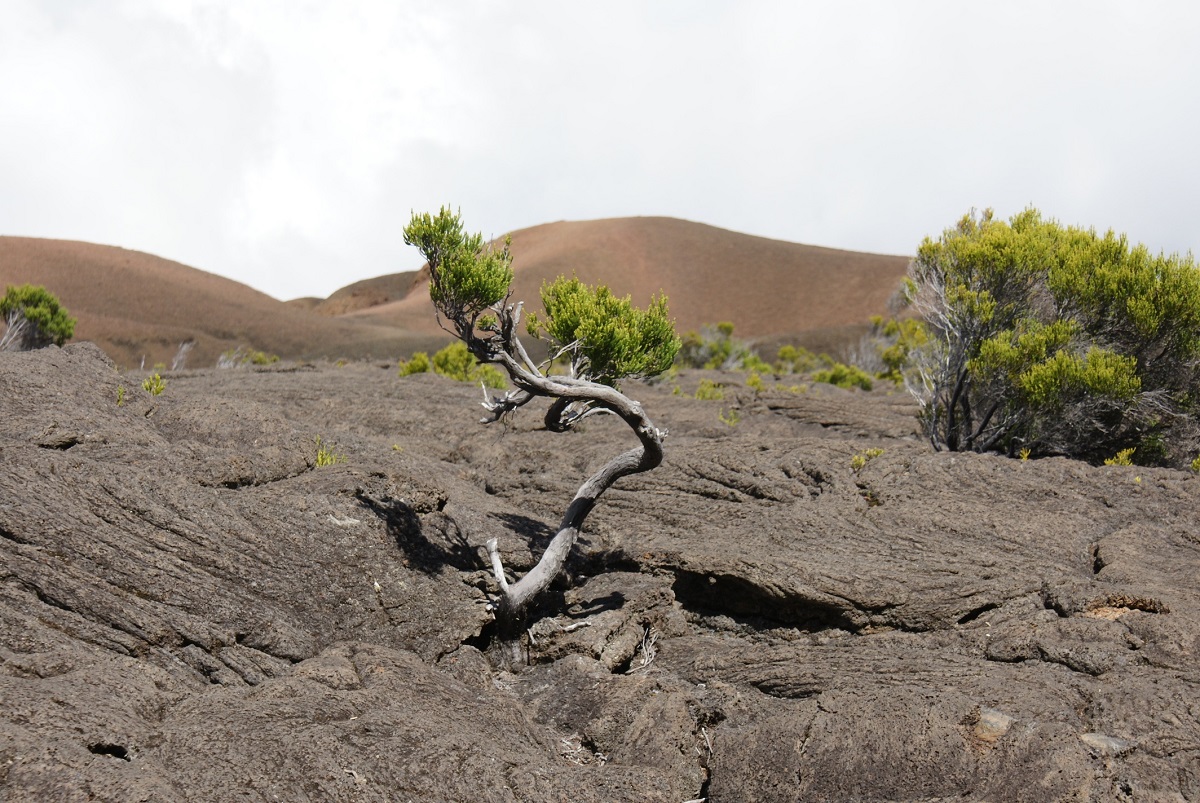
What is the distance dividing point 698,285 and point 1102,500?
93076mm

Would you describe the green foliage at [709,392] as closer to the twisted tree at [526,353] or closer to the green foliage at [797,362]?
the twisted tree at [526,353]

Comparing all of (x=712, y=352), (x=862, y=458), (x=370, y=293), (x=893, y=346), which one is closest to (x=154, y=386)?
(x=862, y=458)

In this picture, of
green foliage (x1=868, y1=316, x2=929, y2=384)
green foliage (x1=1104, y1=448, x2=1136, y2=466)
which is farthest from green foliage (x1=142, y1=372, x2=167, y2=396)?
green foliage (x1=868, y1=316, x2=929, y2=384)

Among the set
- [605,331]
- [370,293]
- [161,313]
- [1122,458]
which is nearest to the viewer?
[605,331]

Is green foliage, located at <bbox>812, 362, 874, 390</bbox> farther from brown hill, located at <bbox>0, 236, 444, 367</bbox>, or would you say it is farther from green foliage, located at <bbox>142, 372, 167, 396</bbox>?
brown hill, located at <bbox>0, 236, 444, 367</bbox>

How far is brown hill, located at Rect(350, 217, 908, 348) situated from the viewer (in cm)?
9631

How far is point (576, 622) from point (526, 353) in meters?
3.27

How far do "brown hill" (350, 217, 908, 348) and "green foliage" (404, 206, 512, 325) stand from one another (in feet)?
258

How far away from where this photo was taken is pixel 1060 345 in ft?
58.0

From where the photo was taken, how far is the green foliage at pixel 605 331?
12.5 meters

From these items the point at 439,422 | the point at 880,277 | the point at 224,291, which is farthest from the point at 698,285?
the point at 439,422

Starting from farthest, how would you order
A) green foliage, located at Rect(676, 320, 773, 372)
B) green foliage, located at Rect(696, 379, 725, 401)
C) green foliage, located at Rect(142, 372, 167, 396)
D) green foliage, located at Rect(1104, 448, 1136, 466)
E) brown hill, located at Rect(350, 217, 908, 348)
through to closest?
brown hill, located at Rect(350, 217, 908, 348)
green foliage, located at Rect(676, 320, 773, 372)
green foliage, located at Rect(696, 379, 725, 401)
green foliage, located at Rect(1104, 448, 1136, 466)
green foliage, located at Rect(142, 372, 167, 396)

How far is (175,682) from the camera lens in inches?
330

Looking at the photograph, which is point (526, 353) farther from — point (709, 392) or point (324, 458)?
point (709, 392)
